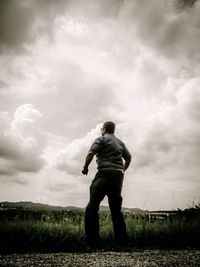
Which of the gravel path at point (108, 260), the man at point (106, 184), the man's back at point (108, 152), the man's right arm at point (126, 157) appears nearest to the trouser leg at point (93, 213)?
the man at point (106, 184)

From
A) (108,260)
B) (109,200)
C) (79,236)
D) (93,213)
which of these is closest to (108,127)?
(109,200)

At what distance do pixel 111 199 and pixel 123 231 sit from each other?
19.1 inches

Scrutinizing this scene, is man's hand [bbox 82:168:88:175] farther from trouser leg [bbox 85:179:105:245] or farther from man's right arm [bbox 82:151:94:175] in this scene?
trouser leg [bbox 85:179:105:245]

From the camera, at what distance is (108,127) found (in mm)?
4914

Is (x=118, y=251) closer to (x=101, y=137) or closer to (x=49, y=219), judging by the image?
(x=101, y=137)

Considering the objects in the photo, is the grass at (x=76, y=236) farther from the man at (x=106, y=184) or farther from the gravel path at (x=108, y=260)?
the gravel path at (x=108, y=260)

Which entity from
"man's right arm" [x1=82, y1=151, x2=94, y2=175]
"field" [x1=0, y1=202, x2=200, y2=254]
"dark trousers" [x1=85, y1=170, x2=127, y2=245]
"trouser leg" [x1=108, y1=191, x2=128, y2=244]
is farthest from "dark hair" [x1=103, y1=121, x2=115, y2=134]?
"field" [x1=0, y1=202, x2=200, y2=254]

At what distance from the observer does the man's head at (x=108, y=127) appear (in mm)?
4914

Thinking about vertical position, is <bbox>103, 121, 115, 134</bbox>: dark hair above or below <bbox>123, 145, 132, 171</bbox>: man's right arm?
above

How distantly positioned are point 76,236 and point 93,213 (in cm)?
51

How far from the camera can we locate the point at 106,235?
4.75m

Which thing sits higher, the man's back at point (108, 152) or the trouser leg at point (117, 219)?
the man's back at point (108, 152)

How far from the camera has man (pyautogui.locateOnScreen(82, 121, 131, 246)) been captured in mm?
4262

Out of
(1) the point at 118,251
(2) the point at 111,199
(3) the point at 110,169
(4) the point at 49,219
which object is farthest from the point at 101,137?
(4) the point at 49,219
